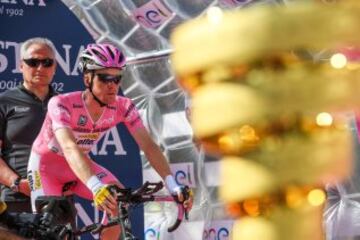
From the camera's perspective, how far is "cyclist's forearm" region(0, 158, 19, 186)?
5.02 meters

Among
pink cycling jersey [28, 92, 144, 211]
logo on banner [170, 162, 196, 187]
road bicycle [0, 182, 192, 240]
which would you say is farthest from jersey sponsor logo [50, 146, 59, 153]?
logo on banner [170, 162, 196, 187]

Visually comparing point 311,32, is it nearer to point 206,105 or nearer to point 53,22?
point 206,105

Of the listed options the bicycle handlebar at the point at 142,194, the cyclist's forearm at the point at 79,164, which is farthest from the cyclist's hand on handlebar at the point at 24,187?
the bicycle handlebar at the point at 142,194

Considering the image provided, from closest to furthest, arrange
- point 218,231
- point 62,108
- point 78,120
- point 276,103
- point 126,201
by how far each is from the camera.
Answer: point 276,103, point 126,201, point 62,108, point 78,120, point 218,231

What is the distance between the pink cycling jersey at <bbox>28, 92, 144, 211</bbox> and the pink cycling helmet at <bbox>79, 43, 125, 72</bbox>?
7.2 inches

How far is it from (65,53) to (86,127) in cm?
209

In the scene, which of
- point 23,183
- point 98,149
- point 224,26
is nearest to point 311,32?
point 224,26

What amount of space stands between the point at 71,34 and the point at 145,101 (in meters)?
0.80

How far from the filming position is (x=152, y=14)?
6516 mm

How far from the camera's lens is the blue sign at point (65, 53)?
633 cm

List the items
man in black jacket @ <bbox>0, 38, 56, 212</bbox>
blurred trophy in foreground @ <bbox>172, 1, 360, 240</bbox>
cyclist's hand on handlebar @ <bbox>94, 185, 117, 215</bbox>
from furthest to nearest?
1. man in black jacket @ <bbox>0, 38, 56, 212</bbox>
2. cyclist's hand on handlebar @ <bbox>94, 185, 117, 215</bbox>
3. blurred trophy in foreground @ <bbox>172, 1, 360, 240</bbox>

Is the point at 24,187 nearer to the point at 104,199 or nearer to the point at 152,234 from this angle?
the point at 104,199

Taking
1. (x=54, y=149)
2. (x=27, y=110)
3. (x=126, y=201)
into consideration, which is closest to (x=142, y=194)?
(x=126, y=201)

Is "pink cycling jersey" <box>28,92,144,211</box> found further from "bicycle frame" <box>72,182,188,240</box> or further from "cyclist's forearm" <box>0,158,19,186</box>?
"bicycle frame" <box>72,182,188,240</box>
